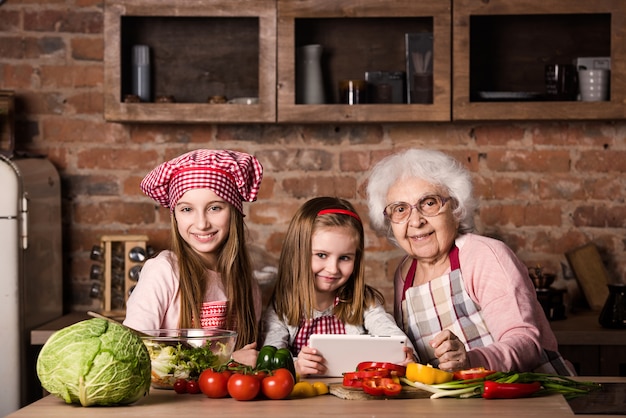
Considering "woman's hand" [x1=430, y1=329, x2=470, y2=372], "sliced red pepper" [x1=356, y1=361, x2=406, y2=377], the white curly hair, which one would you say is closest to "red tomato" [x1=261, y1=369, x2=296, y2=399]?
"sliced red pepper" [x1=356, y1=361, x2=406, y2=377]

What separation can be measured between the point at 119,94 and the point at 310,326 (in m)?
1.47

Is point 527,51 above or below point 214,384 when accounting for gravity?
above

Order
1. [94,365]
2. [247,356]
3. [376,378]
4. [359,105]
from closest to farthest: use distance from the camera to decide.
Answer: [94,365] → [376,378] → [247,356] → [359,105]

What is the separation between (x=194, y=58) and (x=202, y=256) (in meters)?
1.53

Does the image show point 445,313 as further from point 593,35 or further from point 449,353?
point 593,35

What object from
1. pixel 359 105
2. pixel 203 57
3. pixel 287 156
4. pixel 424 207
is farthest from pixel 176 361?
pixel 203 57

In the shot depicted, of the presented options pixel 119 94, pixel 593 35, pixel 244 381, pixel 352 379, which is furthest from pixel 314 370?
pixel 593 35

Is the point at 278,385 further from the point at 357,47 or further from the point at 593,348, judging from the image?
the point at 357,47

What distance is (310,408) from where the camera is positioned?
6.51 ft

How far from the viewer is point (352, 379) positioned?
216 cm

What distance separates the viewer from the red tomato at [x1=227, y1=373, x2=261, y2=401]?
79.7 inches

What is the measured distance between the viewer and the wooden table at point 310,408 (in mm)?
1909

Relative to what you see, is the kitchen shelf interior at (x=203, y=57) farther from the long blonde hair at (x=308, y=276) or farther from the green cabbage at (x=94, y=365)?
the green cabbage at (x=94, y=365)

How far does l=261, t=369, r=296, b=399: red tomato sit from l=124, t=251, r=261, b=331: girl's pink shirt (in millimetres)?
640
